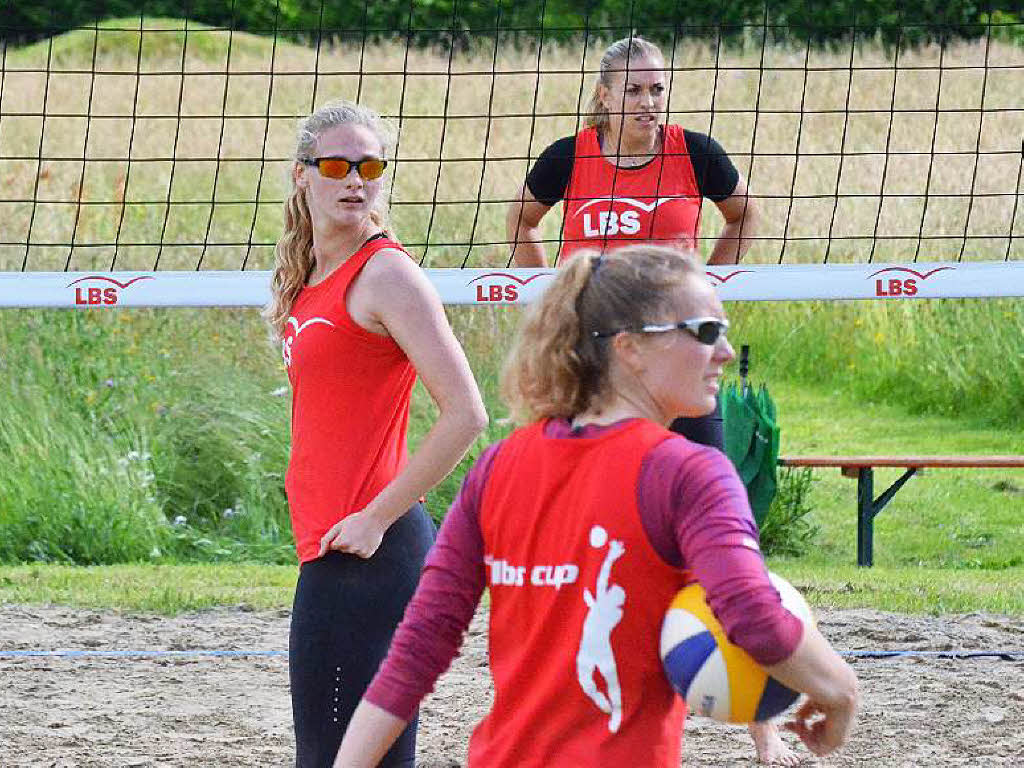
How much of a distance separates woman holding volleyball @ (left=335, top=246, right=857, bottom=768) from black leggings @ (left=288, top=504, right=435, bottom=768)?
0.80m

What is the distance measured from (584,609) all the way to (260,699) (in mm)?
3755

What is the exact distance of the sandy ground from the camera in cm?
520

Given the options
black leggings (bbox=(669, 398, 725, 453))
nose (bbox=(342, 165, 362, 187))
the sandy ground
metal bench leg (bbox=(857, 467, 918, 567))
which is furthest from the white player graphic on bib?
metal bench leg (bbox=(857, 467, 918, 567))

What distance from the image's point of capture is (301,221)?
3.58 m

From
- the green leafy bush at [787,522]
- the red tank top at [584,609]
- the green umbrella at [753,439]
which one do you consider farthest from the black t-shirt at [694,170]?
the green leafy bush at [787,522]

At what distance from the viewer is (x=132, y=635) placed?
6938 millimetres

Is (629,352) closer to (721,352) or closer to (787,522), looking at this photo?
(721,352)

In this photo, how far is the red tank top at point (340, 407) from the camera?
10.8 ft

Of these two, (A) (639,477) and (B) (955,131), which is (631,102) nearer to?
(A) (639,477)

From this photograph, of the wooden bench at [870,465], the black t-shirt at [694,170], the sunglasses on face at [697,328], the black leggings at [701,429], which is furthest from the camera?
the wooden bench at [870,465]

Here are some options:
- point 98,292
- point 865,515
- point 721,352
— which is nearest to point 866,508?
point 865,515

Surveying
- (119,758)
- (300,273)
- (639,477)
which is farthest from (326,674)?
(119,758)

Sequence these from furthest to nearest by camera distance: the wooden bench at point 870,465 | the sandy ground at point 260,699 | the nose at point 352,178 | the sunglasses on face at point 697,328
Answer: the wooden bench at point 870,465 < the sandy ground at point 260,699 < the nose at point 352,178 < the sunglasses on face at point 697,328

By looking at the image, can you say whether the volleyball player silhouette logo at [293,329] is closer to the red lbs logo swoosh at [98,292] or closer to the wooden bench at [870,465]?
the red lbs logo swoosh at [98,292]
